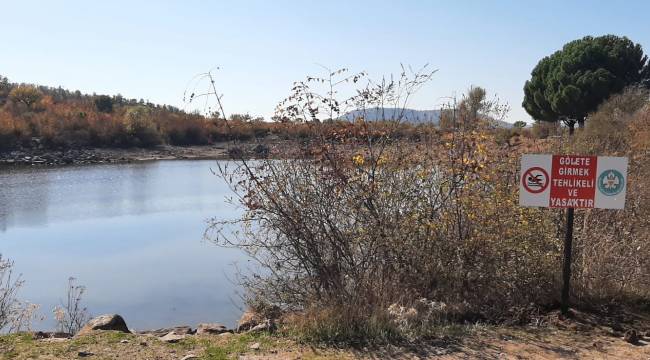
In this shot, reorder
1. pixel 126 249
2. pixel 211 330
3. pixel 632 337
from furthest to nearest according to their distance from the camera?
pixel 126 249 → pixel 211 330 → pixel 632 337

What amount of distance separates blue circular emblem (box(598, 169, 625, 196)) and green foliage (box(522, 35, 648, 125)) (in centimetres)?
3599

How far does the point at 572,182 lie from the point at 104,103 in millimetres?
75047

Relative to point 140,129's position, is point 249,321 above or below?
below

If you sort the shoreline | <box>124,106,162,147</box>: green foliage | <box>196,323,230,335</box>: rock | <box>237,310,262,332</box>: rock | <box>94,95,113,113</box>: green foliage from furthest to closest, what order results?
<box>94,95,113,113</box>: green foliage < <box>124,106,162,147</box>: green foliage < the shoreline < <box>196,323,230,335</box>: rock < <box>237,310,262,332</box>: rock

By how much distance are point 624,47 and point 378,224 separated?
43698mm

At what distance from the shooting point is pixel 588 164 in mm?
5754

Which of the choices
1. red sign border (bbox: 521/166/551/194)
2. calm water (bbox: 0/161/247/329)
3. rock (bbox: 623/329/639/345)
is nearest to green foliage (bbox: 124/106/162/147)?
calm water (bbox: 0/161/247/329)

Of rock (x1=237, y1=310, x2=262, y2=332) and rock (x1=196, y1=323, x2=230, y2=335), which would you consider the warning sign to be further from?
rock (x1=196, y1=323, x2=230, y2=335)

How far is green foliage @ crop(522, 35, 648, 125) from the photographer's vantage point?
133ft

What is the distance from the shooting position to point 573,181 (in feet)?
19.0

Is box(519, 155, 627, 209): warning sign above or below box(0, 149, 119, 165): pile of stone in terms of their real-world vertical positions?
above

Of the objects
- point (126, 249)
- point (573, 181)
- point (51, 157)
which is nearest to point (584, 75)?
point (126, 249)

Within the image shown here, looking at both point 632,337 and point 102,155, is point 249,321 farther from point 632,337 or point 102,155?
point 102,155

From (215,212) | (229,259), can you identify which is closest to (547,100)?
(215,212)
